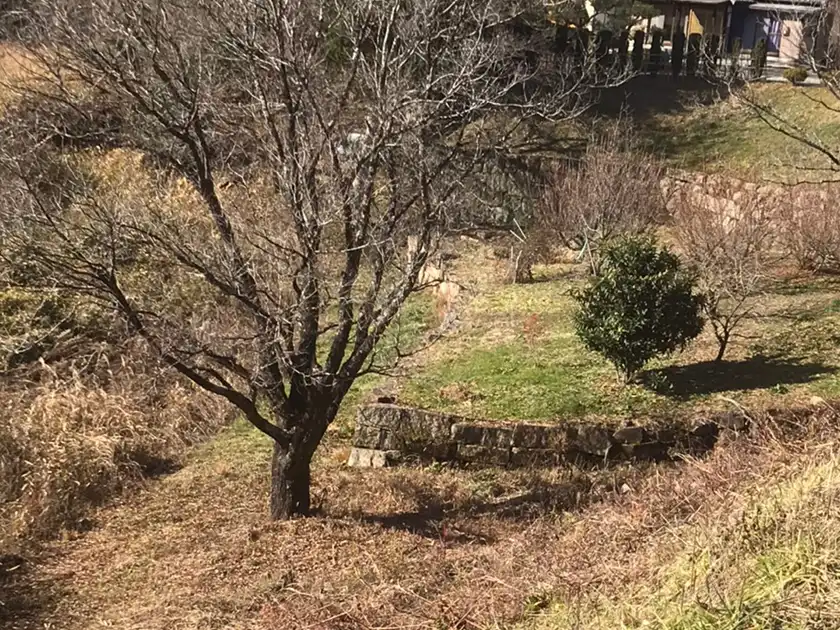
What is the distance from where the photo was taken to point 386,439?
9.06m

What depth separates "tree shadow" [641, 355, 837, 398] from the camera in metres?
9.43

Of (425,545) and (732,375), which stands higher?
(732,375)

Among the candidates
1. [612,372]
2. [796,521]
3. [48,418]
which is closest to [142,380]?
[48,418]

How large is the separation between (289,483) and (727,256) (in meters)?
6.95

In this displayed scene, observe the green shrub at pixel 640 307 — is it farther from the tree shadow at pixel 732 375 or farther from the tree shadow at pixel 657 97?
the tree shadow at pixel 657 97

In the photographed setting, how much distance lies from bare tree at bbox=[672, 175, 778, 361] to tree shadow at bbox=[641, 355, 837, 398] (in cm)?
31

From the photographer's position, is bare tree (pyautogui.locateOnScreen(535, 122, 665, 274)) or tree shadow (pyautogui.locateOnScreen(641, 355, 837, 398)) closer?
tree shadow (pyautogui.locateOnScreen(641, 355, 837, 398))

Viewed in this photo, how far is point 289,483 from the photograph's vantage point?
766 centimetres

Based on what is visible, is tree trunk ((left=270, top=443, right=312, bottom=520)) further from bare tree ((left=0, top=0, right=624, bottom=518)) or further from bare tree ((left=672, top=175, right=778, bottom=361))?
bare tree ((left=672, top=175, right=778, bottom=361))

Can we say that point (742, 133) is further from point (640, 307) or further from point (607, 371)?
point (640, 307)

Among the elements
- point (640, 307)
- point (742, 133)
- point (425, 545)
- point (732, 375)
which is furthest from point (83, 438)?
point (742, 133)

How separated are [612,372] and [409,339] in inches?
171

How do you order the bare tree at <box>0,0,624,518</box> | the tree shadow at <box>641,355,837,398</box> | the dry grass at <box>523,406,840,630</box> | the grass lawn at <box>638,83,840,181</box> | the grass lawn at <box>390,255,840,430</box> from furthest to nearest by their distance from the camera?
the grass lawn at <box>638,83,840,181</box>
the tree shadow at <box>641,355,837,398</box>
the grass lawn at <box>390,255,840,430</box>
the bare tree at <box>0,0,624,518</box>
the dry grass at <box>523,406,840,630</box>

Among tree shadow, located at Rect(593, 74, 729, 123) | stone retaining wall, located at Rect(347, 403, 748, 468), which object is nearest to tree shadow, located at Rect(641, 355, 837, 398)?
stone retaining wall, located at Rect(347, 403, 748, 468)
